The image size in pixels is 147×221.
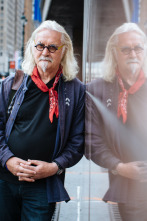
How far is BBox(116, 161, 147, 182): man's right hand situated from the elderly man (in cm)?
45

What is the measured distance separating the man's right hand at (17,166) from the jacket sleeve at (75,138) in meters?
0.16

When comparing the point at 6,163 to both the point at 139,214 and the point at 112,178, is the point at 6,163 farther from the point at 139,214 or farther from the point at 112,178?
the point at 139,214

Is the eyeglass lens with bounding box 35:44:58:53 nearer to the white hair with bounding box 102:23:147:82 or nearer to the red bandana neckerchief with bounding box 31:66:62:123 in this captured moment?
the red bandana neckerchief with bounding box 31:66:62:123

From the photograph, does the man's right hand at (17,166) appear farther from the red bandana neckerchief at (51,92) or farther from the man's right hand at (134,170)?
the man's right hand at (134,170)

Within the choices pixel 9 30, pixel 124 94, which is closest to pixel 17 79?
pixel 124 94

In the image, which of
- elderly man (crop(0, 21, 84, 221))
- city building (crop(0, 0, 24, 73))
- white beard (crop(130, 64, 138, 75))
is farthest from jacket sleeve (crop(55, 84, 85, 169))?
city building (crop(0, 0, 24, 73))

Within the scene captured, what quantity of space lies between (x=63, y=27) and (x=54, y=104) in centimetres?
44

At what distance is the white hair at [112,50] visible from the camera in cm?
106

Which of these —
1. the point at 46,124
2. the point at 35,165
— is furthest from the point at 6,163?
the point at 46,124

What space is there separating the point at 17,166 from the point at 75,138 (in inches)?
13.8

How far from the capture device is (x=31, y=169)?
1586 mm

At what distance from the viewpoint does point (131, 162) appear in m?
1.15

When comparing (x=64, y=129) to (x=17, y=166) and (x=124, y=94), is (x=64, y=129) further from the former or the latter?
(x=124, y=94)

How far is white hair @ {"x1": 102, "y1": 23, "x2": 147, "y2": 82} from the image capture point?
106cm
